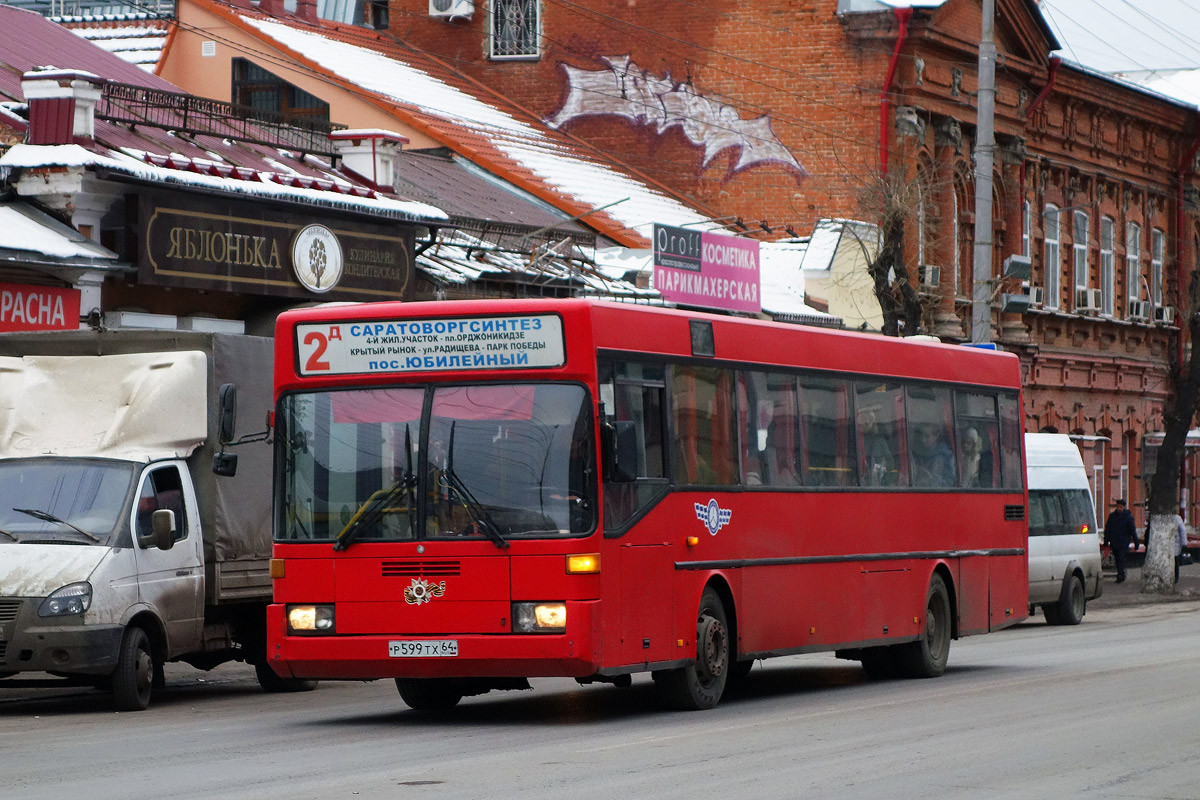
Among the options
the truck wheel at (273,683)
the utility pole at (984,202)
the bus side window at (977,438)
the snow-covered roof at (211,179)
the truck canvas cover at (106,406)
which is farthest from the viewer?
the utility pole at (984,202)

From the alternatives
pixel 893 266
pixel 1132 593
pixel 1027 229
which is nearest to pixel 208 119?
pixel 893 266

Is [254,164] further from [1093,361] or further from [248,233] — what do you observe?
[1093,361]

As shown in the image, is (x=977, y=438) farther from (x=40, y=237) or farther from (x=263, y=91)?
(x=263, y=91)

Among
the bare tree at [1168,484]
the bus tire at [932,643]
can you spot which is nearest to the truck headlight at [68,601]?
the bus tire at [932,643]

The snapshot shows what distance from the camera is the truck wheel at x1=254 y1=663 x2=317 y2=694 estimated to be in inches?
661

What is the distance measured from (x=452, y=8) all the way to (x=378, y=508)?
2968cm

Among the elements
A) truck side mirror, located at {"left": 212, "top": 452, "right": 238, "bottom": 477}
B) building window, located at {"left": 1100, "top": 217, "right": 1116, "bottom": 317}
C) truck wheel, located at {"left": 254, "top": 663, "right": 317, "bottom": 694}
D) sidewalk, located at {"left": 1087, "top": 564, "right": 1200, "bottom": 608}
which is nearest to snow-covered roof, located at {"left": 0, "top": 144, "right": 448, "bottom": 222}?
truck wheel, located at {"left": 254, "top": 663, "right": 317, "bottom": 694}

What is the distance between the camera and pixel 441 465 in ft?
42.1

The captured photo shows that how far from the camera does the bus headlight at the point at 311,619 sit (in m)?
13.0

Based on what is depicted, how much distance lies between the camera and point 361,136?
26828mm

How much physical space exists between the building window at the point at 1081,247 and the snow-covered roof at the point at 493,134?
12.0m

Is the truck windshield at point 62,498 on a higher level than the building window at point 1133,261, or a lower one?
lower

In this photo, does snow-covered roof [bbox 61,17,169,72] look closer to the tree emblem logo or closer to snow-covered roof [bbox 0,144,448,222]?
snow-covered roof [bbox 0,144,448,222]

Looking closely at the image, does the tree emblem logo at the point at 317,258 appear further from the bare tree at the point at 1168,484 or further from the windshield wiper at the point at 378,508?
the bare tree at the point at 1168,484
